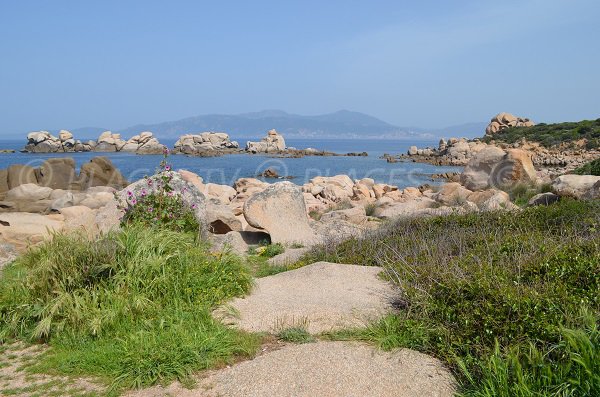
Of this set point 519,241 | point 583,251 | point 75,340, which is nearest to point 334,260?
point 519,241

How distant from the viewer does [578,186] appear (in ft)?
50.4

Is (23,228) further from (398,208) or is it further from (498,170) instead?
(498,170)

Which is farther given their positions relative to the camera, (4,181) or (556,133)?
(556,133)

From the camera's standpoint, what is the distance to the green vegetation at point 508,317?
437 cm

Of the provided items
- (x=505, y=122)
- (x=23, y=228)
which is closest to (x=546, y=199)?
(x=23, y=228)

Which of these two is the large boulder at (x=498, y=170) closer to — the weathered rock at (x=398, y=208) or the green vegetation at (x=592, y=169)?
the green vegetation at (x=592, y=169)

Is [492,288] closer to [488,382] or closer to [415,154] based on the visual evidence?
[488,382]

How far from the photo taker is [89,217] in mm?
13234

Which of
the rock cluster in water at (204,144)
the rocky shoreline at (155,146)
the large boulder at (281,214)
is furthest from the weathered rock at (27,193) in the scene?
the rock cluster in water at (204,144)

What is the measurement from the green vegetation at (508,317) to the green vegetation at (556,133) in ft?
184

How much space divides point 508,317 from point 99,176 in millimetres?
24675

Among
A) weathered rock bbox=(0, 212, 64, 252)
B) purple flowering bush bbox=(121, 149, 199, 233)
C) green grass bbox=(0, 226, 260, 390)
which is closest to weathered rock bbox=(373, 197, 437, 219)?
purple flowering bush bbox=(121, 149, 199, 233)

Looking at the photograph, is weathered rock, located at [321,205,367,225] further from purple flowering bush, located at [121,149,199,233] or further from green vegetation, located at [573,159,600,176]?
green vegetation, located at [573,159,600,176]

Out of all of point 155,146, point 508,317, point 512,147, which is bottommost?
point 155,146
